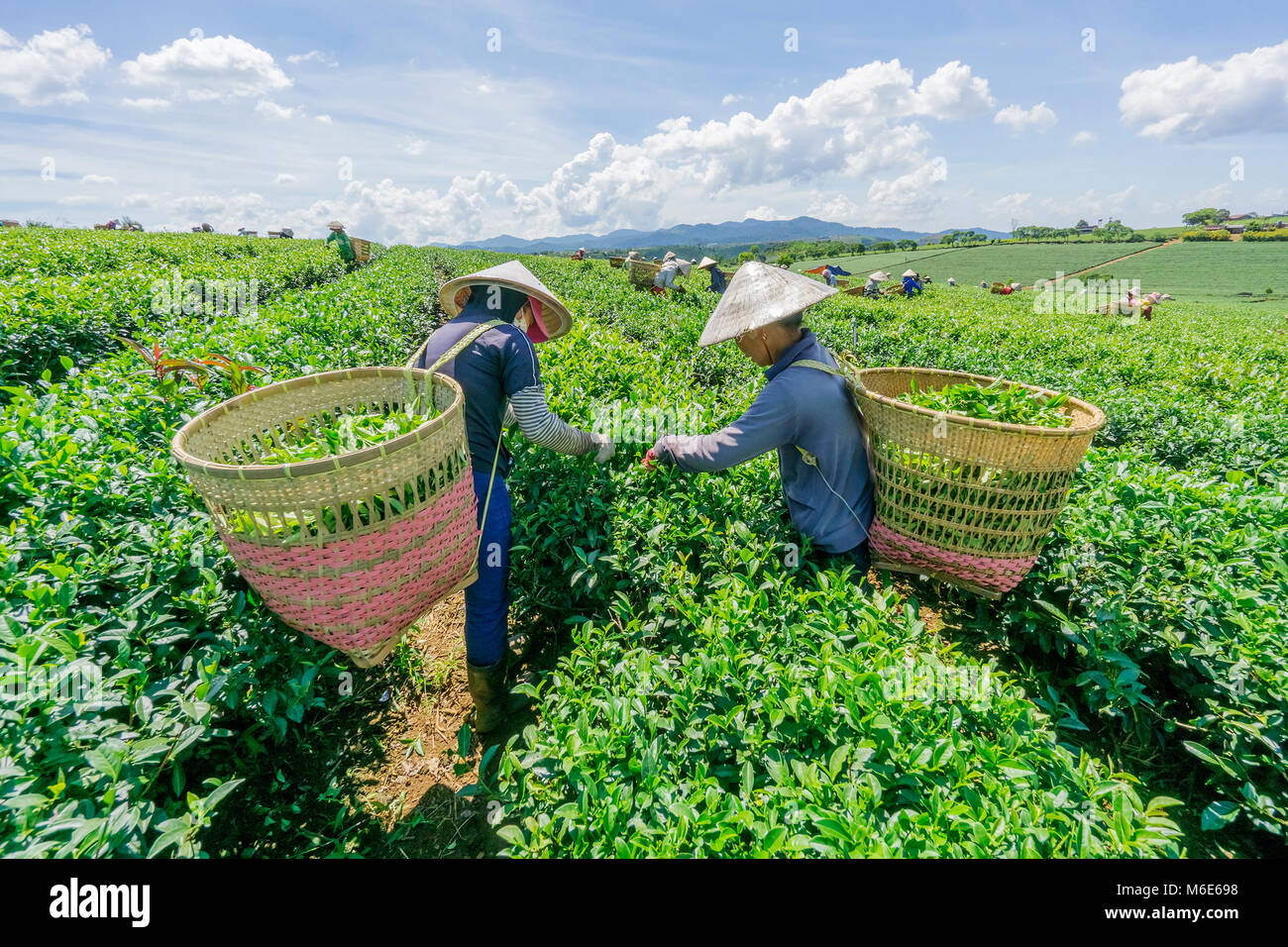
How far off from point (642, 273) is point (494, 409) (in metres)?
15.0

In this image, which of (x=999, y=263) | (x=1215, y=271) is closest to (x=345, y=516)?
(x=1215, y=271)

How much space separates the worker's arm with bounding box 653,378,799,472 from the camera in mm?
2438

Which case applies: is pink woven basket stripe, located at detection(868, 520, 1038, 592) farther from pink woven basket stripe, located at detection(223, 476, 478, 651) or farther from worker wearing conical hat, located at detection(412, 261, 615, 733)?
pink woven basket stripe, located at detection(223, 476, 478, 651)

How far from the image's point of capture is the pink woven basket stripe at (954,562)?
2.31 meters

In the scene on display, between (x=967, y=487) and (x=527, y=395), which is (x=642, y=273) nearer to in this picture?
(x=527, y=395)

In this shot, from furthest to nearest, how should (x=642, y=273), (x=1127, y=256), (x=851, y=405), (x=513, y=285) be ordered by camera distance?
(x=1127, y=256) < (x=642, y=273) < (x=513, y=285) < (x=851, y=405)

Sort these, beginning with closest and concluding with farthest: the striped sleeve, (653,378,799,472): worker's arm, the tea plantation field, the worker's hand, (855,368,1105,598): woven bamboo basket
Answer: the tea plantation field
(855,368,1105,598): woven bamboo basket
(653,378,799,472): worker's arm
the striped sleeve
the worker's hand

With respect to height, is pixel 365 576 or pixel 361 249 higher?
pixel 361 249

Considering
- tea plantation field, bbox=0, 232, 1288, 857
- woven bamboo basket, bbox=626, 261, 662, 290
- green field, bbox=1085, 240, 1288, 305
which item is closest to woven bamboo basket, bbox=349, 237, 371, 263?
woven bamboo basket, bbox=626, 261, 662, 290

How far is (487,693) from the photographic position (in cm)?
299

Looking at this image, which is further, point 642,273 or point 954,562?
point 642,273

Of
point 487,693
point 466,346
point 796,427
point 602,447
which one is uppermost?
point 466,346

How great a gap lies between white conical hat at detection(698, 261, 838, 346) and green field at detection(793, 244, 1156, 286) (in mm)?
44532

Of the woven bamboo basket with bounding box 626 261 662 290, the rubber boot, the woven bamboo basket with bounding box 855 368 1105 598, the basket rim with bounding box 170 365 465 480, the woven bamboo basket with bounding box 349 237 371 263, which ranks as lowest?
the rubber boot
